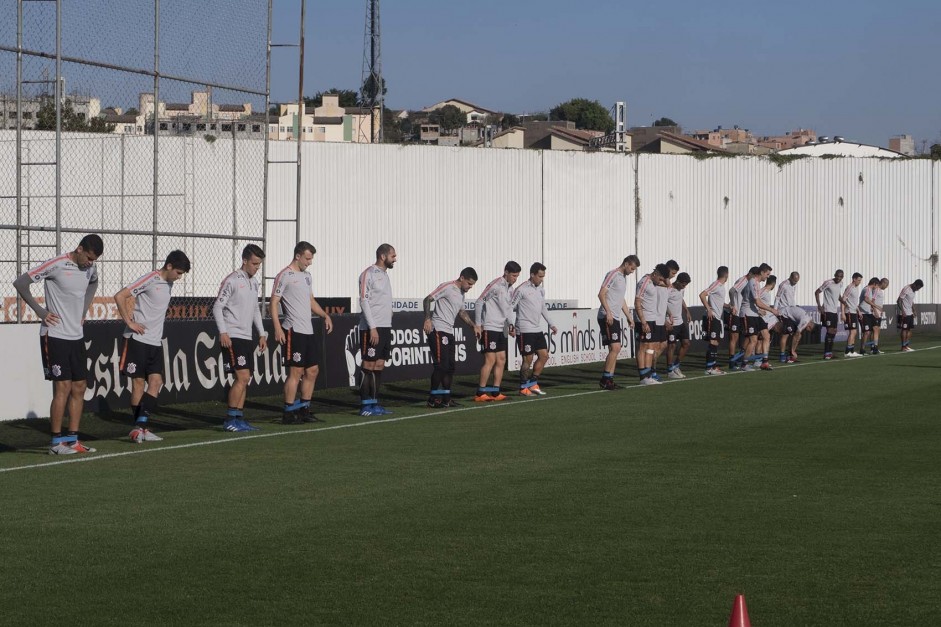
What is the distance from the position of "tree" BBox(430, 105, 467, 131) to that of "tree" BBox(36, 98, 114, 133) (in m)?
133

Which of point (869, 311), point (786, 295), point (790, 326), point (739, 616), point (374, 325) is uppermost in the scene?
point (786, 295)

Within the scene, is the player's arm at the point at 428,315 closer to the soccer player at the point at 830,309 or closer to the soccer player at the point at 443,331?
the soccer player at the point at 443,331

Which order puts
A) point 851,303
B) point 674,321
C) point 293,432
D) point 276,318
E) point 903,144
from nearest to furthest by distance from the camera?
point 293,432 → point 276,318 → point 674,321 → point 851,303 → point 903,144

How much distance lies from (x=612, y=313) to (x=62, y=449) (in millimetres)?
11106

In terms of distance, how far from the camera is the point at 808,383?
71.1 feet

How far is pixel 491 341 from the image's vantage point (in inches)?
762

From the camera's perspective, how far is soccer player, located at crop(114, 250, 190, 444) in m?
13.9

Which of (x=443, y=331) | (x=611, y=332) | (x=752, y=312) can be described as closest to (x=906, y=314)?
(x=752, y=312)

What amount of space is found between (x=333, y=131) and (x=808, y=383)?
4274 inches

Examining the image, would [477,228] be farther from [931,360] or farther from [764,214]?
[931,360]

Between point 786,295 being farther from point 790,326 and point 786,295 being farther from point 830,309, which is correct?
point 830,309

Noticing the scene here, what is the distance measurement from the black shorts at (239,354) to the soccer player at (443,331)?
3.49m

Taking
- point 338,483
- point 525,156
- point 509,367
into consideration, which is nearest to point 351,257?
point 525,156

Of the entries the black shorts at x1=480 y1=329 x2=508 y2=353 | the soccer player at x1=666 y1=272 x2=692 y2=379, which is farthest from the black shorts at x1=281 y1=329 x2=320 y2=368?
the soccer player at x1=666 y1=272 x2=692 y2=379
